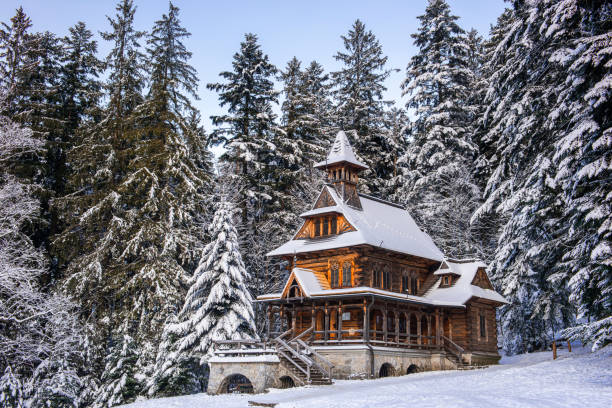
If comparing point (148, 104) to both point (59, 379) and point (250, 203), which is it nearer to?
point (250, 203)

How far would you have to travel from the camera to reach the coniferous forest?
20.5m

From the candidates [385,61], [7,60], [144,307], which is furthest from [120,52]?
[385,61]

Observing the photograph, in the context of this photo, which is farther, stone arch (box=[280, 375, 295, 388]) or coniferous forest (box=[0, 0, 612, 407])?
stone arch (box=[280, 375, 295, 388])

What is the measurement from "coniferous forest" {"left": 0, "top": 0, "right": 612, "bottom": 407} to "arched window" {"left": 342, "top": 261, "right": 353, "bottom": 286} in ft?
19.9

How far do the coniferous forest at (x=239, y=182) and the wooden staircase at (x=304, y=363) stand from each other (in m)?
2.55

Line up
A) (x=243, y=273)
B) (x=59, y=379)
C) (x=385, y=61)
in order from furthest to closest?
(x=385, y=61)
(x=243, y=273)
(x=59, y=379)

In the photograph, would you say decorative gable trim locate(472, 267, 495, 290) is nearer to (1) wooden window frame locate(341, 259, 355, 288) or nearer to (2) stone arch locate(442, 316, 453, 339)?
(2) stone arch locate(442, 316, 453, 339)

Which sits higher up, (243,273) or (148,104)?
(148,104)

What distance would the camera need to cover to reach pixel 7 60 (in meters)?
30.8

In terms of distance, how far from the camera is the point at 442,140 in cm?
4375

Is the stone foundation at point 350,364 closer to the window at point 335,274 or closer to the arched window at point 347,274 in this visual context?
the arched window at point 347,274

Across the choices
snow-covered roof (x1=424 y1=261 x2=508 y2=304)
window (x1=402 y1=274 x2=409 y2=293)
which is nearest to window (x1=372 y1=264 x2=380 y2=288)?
window (x1=402 y1=274 x2=409 y2=293)

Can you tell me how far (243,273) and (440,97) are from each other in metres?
24.4

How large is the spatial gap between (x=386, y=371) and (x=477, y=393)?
1283 cm
